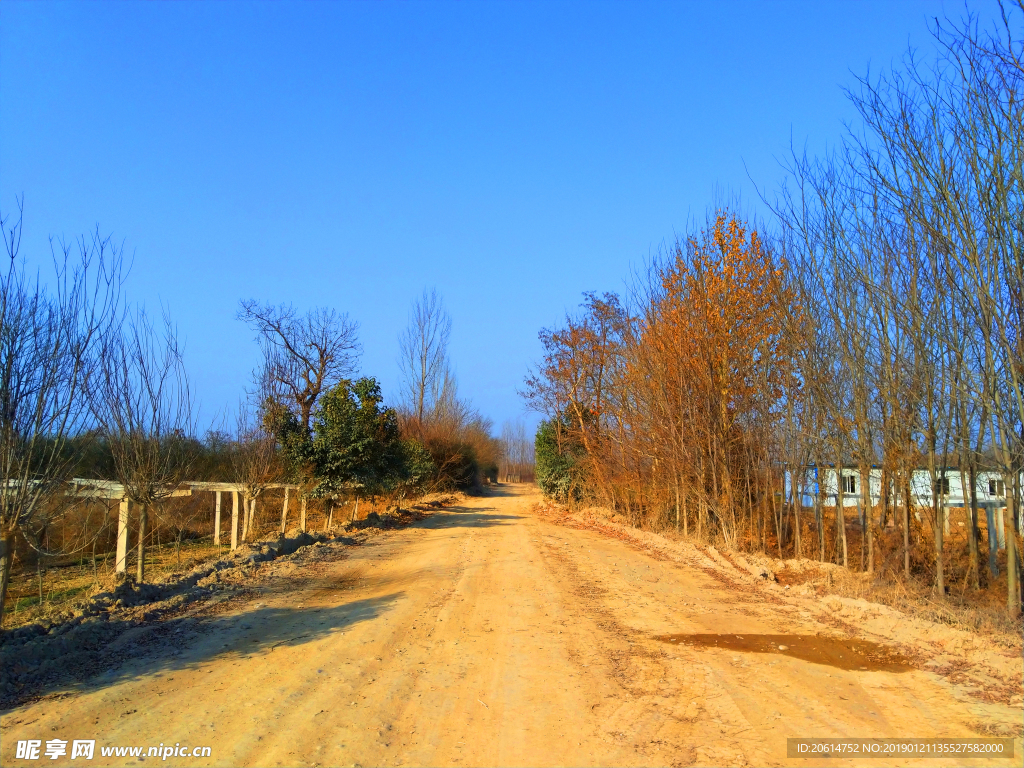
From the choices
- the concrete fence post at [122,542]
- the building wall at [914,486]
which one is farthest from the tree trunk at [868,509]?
the concrete fence post at [122,542]

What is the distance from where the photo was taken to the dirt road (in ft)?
15.9

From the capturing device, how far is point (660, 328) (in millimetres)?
17344

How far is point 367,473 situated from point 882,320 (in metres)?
15.2

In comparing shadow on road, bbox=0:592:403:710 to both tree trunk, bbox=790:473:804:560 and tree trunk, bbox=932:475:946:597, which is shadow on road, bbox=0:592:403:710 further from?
tree trunk, bbox=790:473:804:560

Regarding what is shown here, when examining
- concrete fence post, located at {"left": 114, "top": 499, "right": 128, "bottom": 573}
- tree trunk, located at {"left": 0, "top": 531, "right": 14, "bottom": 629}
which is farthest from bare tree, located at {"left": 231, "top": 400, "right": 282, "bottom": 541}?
tree trunk, located at {"left": 0, "top": 531, "right": 14, "bottom": 629}

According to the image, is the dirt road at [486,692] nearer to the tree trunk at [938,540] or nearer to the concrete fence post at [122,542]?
the tree trunk at [938,540]

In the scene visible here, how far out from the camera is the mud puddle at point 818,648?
677 cm

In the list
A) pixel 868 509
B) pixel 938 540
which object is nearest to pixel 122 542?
pixel 868 509

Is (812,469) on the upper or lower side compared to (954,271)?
lower

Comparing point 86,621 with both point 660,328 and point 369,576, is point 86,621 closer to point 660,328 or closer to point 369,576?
point 369,576

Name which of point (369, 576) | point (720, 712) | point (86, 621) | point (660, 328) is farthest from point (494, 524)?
point (720, 712)

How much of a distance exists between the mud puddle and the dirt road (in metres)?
0.17

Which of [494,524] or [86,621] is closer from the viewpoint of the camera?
[86,621]

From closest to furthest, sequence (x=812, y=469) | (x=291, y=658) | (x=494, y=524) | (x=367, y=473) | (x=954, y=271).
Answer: (x=291, y=658) → (x=954, y=271) → (x=812, y=469) → (x=367, y=473) → (x=494, y=524)
